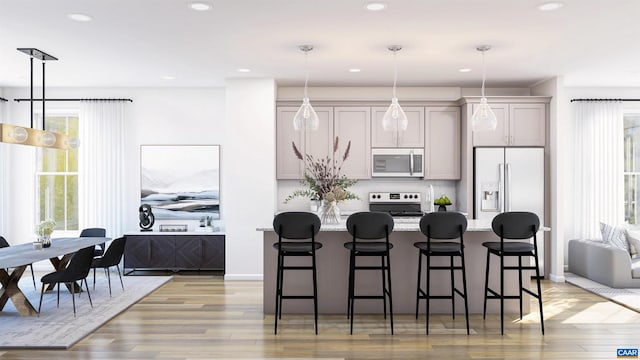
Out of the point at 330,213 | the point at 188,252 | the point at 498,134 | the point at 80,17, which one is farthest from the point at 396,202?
the point at 80,17

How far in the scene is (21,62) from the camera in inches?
234

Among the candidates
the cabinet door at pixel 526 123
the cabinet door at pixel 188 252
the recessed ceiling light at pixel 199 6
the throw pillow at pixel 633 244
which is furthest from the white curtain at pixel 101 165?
the throw pillow at pixel 633 244

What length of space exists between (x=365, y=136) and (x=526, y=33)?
2.93 m

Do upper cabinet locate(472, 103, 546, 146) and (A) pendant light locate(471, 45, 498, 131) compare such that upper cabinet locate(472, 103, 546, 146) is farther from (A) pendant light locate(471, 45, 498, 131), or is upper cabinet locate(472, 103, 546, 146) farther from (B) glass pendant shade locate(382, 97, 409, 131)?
(B) glass pendant shade locate(382, 97, 409, 131)

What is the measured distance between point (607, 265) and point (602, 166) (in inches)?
71.5

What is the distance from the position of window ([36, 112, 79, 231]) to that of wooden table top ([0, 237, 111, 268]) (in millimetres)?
2009

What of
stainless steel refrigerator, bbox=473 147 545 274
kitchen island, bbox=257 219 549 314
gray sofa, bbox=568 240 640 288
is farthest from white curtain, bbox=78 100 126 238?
gray sofa, bbox=568 240 640 288

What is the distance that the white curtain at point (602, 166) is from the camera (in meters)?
7.44

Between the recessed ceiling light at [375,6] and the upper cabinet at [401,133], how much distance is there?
3253mm

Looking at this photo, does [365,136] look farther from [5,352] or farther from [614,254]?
[5,352]

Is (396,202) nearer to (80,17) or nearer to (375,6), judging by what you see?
(375,6)

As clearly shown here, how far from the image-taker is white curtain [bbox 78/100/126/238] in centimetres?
753

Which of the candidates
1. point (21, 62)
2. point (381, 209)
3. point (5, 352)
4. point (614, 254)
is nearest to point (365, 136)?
point (381, 209)

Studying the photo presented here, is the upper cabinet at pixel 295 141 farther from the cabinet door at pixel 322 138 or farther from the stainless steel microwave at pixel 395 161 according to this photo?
the stainless steel microwave at pixel 395 161
